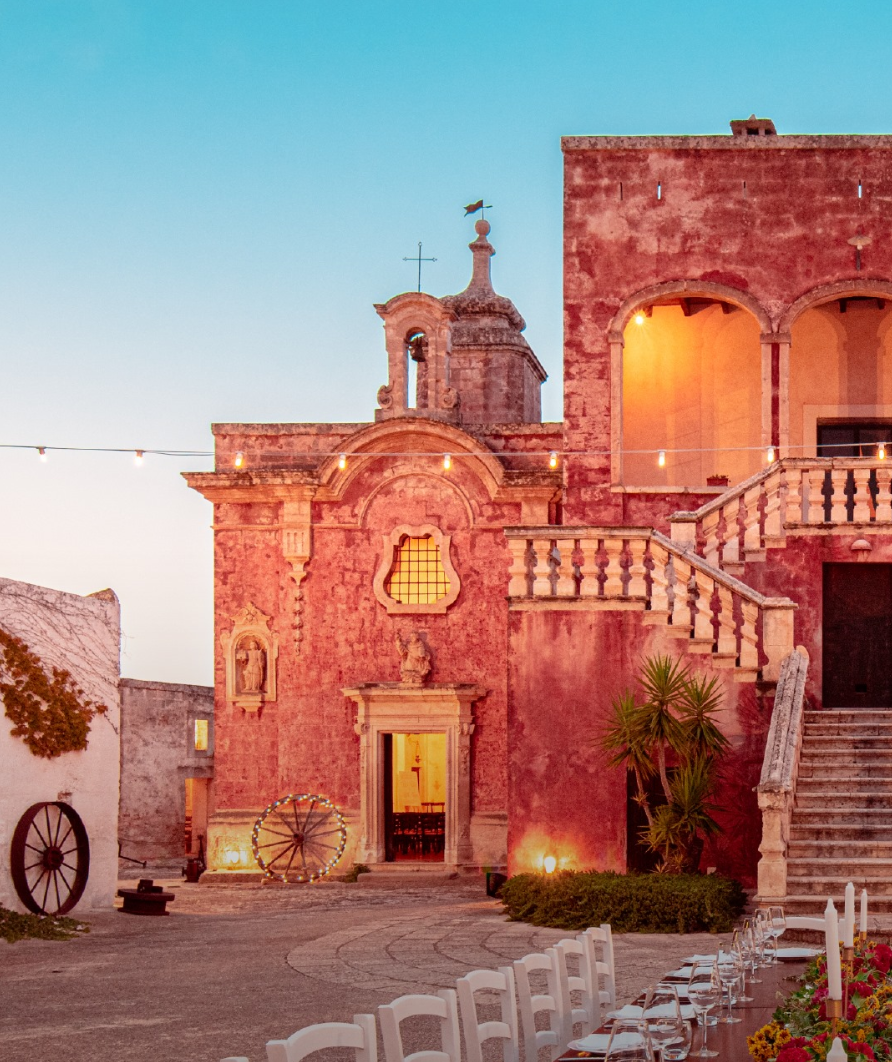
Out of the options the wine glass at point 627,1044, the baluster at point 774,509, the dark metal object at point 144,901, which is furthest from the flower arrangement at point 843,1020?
the dark metal object at point 144,901

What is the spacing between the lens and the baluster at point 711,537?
17.7 metres

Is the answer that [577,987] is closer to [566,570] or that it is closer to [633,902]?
[633,902]

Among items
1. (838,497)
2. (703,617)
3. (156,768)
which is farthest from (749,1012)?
(156,768)

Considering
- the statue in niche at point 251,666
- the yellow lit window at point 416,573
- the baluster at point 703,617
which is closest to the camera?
the baluster at point 703,617

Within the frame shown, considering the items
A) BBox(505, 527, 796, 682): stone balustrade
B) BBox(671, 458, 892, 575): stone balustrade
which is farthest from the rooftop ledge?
BBox(505, 527, 796, 682): stone balustrade

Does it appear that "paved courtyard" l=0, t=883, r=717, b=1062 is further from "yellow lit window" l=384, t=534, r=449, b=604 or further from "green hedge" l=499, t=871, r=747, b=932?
"yellow lit window" l=384, t=534, r=449, b=604

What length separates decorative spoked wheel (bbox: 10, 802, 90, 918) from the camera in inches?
643

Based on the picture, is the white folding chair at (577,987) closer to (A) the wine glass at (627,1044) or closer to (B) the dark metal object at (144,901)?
(A) the wine glass at (627,1044)

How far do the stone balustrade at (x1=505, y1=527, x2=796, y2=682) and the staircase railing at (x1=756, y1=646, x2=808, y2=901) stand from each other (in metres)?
0.42

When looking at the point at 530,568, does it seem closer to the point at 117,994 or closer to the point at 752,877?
the point at 752,877

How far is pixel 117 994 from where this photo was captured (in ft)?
38.9

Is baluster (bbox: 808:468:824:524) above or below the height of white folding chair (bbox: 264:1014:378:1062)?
above

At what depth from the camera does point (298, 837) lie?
72.8 feet

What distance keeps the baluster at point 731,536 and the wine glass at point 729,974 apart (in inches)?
368
